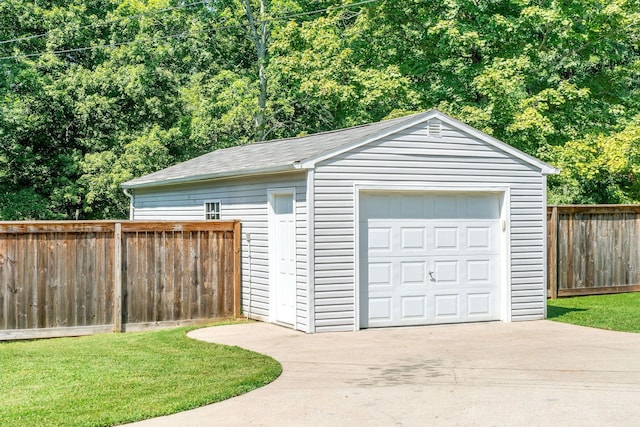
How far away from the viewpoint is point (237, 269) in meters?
13.8

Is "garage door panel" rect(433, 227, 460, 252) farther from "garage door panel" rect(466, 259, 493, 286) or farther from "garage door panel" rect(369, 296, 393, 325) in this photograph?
"garage door panel" rect(369, 296, 393, 325)

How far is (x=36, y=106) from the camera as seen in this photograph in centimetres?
2631

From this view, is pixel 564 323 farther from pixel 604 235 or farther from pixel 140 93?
pixel 140 93

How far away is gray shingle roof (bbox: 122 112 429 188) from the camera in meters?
12.6

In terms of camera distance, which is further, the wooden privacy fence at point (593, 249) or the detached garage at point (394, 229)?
the wooden privacy fence at point (593, 249)

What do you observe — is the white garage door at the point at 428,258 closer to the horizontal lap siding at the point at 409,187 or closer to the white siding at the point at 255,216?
the horizontal lap siding at the point at 409,187

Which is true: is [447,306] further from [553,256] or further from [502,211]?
[553,256]

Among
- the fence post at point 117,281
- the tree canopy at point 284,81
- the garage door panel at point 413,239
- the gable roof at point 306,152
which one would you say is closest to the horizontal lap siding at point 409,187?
the gable roof at point 306,152

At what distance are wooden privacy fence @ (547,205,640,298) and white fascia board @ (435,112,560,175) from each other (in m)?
3.38

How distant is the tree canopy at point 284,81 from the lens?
22.7 m

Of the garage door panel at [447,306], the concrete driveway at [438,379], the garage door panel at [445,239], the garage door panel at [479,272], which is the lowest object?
the concrete driveway at [438,379]

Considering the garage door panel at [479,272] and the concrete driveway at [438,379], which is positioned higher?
the garage door panel at [479,272]

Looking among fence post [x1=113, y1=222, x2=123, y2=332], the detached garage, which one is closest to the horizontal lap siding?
the detached garage

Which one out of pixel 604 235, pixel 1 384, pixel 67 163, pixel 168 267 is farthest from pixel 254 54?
pixel 1 384
